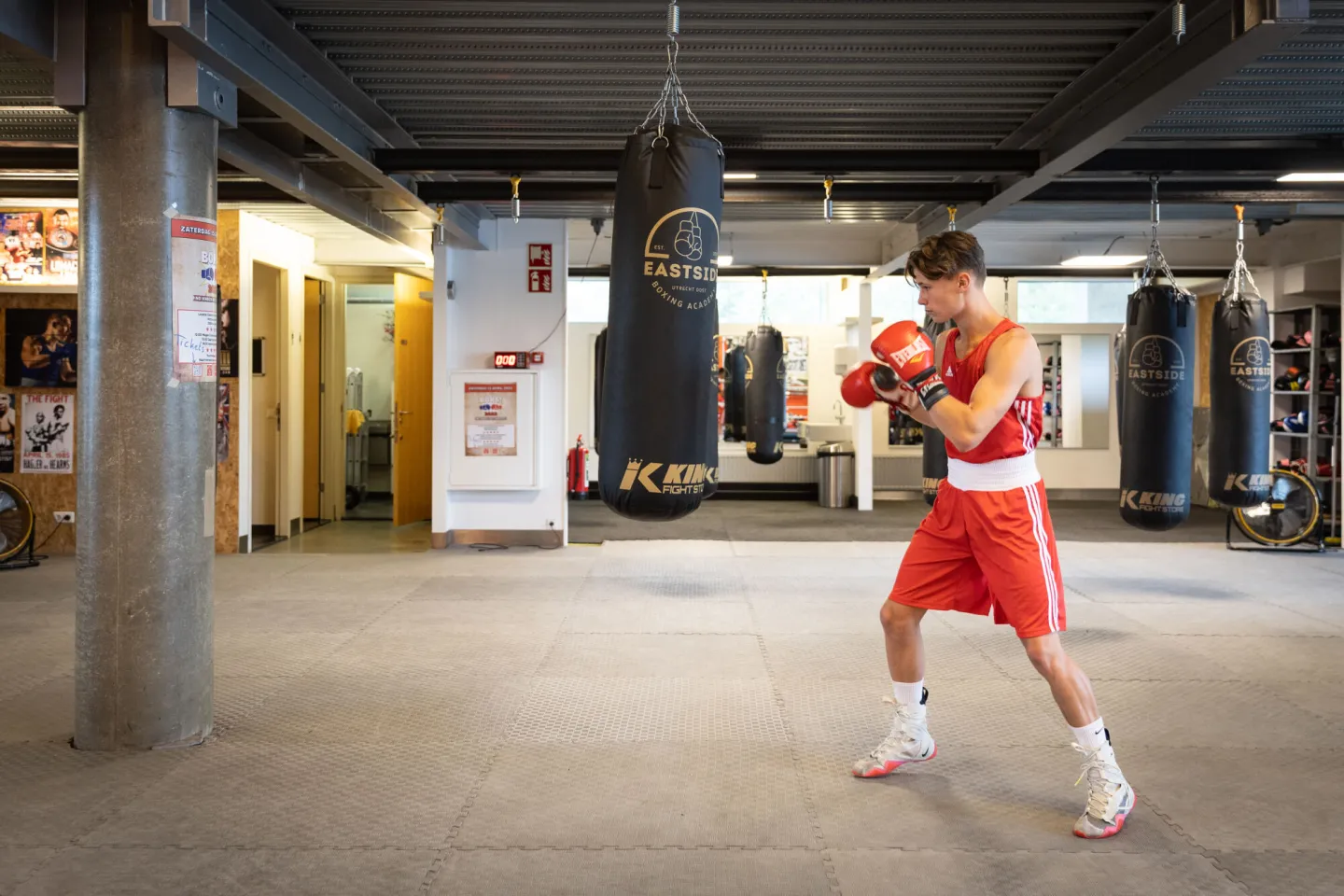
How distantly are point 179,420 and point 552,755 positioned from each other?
1.77 metres

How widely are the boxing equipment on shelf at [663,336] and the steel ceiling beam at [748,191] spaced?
2712 mm

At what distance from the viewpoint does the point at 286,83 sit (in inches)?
176

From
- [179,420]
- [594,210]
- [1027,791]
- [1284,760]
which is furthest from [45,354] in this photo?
[1284,760]

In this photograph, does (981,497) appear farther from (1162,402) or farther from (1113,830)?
(1162,402)

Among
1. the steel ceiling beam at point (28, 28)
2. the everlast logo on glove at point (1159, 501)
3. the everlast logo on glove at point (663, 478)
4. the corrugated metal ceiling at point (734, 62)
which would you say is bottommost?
the everlast logo on glove at point (1159, 501)

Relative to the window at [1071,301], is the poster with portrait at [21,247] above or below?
below

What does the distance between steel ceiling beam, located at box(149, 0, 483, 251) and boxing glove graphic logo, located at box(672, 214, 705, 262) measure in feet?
5.68

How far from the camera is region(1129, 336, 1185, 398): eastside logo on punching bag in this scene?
6102mm

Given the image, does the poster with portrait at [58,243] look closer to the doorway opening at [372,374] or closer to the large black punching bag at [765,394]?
the doorway opening at [372,374]

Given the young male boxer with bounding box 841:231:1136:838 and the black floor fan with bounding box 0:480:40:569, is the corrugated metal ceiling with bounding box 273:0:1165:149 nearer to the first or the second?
the young male boxer with bounding box 841:231:1136:838

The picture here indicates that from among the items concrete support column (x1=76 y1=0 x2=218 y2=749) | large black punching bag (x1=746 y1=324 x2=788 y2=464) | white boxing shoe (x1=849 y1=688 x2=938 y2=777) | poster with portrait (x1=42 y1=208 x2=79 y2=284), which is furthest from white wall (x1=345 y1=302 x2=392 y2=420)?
white boxing shoe (x1=849 y1=688 x2=938 y2=777)

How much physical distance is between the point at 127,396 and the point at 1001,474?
115 inches

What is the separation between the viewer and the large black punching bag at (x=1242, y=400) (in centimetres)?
681

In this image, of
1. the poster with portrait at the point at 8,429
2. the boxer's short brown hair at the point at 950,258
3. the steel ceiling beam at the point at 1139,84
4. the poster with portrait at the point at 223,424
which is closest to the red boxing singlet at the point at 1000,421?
the boxer's short brown hair at the point at 950,258
